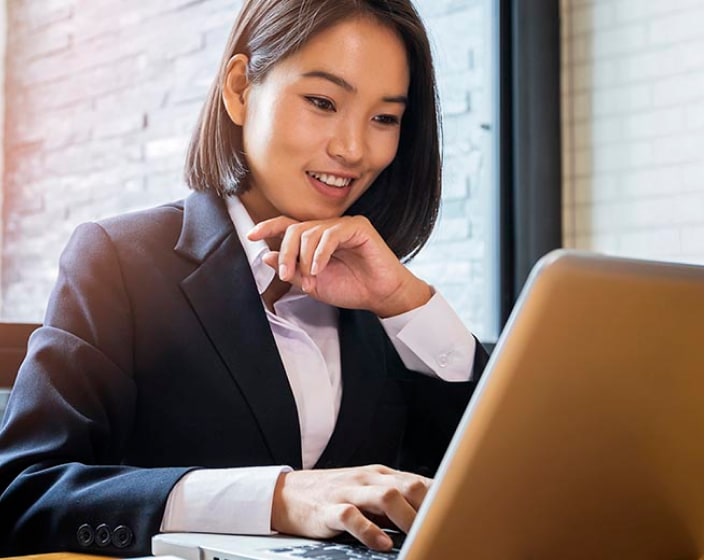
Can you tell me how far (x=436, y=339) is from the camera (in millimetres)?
1502

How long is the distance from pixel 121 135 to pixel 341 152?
1.35 m

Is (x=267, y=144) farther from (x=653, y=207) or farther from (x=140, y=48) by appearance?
(x=653, y=207)

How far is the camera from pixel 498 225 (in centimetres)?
312

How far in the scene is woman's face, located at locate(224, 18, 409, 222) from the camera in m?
1.49

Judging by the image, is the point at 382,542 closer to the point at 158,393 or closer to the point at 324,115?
the point at 158,393

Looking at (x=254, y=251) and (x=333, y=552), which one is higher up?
(x=254, y=251)

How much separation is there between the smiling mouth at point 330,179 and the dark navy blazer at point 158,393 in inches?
5.4

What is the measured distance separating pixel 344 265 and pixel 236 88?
1.01ft

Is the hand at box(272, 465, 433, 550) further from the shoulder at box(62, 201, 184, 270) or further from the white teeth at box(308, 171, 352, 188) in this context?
the white teeth at box(308, 171, 352, 188)

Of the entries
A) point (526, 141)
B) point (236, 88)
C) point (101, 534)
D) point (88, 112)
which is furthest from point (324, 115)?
point (526, 141)

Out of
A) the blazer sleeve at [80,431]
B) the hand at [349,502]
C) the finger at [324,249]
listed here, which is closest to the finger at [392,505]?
the hand at [349,502]

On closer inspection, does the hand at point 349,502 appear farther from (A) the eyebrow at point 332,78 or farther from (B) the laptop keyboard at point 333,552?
(A) the eyebrow at point 332,78

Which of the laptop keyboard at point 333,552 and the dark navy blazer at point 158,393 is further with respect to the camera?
the dark navy blazer at point 158,393

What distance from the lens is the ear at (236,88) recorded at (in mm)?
1548
